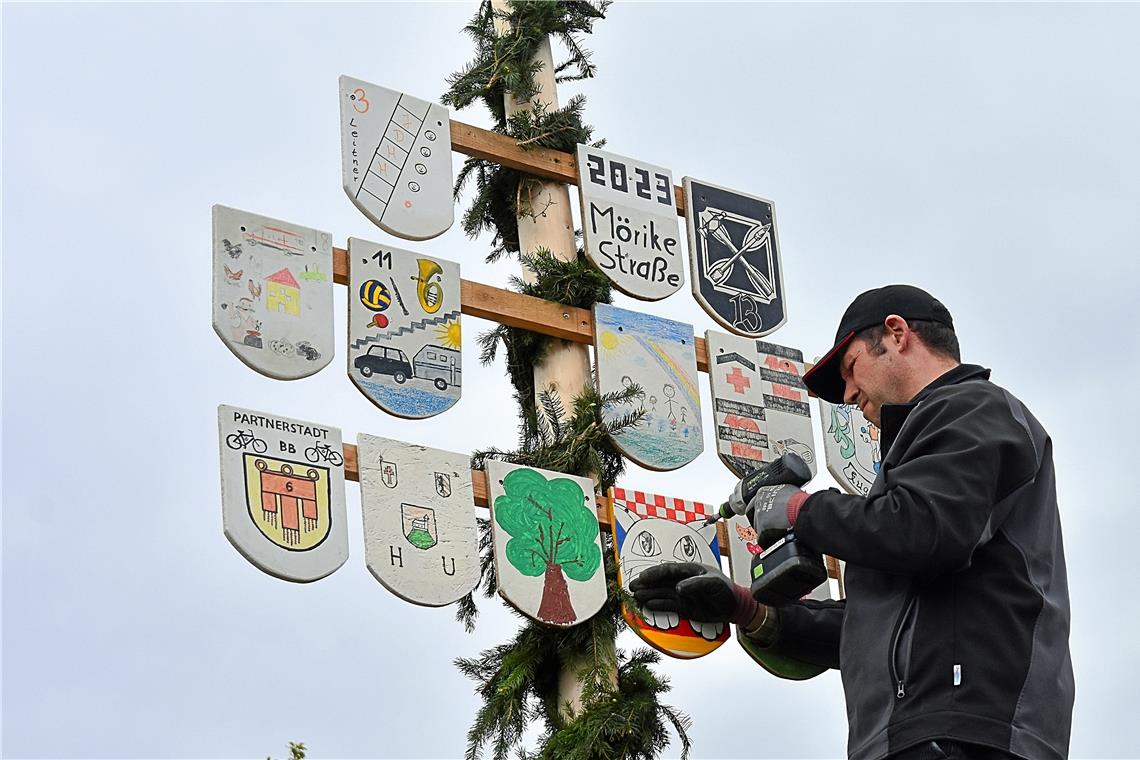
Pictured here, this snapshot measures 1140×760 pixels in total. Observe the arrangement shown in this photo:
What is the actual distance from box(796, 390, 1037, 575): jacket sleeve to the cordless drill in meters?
0.23

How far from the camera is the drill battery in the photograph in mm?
3422

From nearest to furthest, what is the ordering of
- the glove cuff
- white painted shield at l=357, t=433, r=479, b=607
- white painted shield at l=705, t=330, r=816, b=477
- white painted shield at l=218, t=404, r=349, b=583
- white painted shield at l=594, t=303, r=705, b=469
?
the glove cuff → white painted shield at l=218, t=404, r=349, b=583 → white painted shield at l=357, t=433, r=479, b=607 → white painted shield at l=594, t=303, r=705, b=469 → white painted shield at l=705, t=330, r=816, b=477

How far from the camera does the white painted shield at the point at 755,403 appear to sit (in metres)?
4.74

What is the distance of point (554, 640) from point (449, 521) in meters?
0.45

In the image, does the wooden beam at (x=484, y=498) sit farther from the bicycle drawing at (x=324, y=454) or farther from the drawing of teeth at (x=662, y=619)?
the drawing of teeth at (x=662, y=619)

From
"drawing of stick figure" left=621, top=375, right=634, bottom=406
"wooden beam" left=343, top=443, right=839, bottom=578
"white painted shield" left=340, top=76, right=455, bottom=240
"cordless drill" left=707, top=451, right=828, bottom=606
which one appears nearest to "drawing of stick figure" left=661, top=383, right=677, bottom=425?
"drawing of stick figure" left=621, top=375, right=634, bottom=406

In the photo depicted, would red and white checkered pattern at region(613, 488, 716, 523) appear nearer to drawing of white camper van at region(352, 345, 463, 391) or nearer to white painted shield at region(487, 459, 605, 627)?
white painted shield at region(487, 459, 605, 627)

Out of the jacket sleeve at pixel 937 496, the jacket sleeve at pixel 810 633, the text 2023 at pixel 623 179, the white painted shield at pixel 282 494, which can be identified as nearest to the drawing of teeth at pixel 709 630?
the jacket sleeve at pixel 810 633

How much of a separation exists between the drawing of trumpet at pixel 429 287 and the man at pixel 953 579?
140 centimetres

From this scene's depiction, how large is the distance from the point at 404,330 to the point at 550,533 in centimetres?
66

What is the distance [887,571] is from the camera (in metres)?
3.05

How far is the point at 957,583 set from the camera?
3.02m

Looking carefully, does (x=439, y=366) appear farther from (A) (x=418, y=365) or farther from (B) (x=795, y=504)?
(B) (x=795, y=504)

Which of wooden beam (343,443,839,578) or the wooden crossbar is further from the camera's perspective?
the wooden crossbar
